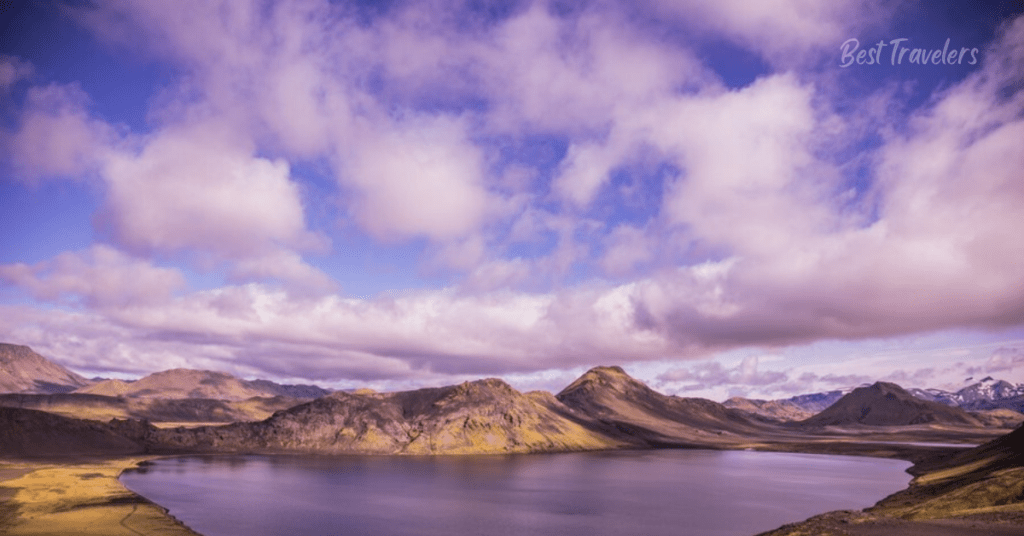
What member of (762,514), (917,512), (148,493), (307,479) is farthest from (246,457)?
(917,512)

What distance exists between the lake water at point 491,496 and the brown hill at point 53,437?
94.1 ft

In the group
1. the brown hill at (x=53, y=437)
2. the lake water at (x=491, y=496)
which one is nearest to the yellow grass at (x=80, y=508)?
the lake water at (x=491, y=496)

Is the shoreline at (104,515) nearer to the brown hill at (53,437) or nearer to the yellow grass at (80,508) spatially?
the yellow grass at (80,508)

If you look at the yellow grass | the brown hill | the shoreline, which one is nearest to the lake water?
the yellow grass

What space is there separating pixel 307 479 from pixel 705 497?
74.6m

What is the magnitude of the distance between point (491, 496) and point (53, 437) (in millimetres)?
143360

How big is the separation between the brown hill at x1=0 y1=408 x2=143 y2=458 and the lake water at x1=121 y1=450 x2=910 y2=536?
28.7 m

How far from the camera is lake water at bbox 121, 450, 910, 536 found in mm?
75125

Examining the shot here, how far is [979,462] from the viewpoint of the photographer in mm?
108062

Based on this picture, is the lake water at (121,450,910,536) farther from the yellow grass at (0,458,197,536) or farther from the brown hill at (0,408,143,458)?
the brown hill at (0,408,143,458)

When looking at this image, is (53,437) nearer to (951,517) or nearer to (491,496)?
(491,496)

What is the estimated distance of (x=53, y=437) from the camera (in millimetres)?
177500

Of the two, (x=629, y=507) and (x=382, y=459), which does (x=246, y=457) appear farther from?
(x=629, y=507)

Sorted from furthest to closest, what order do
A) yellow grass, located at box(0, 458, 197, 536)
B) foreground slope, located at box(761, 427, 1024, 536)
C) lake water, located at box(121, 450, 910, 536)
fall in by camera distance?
lake water, located at box(121, 450, 910, 536) → yellow grass, located at box(0, 458, 197, 536) → foreground slope, located at box(761, 427, 1024, 536)
